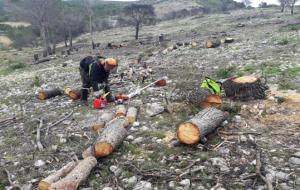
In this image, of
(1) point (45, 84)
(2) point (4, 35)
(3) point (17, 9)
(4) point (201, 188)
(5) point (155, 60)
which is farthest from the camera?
(2) point (4, 35)

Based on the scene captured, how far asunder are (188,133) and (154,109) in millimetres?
2326

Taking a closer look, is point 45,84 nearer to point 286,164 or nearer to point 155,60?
point 155,60

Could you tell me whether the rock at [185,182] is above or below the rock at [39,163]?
above

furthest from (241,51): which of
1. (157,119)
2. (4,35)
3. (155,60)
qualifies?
(4,35)

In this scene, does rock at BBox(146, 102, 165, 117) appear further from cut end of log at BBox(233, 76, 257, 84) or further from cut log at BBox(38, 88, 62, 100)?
cut log at BBox(38, 88, 62, 100)

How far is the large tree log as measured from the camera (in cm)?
838

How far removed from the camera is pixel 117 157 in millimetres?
6582

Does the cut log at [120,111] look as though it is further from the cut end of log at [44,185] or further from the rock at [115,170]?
the cut end of log at [44,185]

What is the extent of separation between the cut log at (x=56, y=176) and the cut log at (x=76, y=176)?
147 mm

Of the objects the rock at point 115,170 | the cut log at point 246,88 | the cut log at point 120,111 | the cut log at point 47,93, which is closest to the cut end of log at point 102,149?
the rock at point 115,170

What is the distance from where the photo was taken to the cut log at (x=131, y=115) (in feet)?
26.7

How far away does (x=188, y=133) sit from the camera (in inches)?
259

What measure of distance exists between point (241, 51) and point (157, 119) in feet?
28.3

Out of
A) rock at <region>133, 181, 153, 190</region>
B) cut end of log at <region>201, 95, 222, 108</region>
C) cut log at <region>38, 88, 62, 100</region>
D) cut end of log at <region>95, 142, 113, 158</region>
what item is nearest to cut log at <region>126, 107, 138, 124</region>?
cut end of log at <region>201, 95, 222, 108</region>
